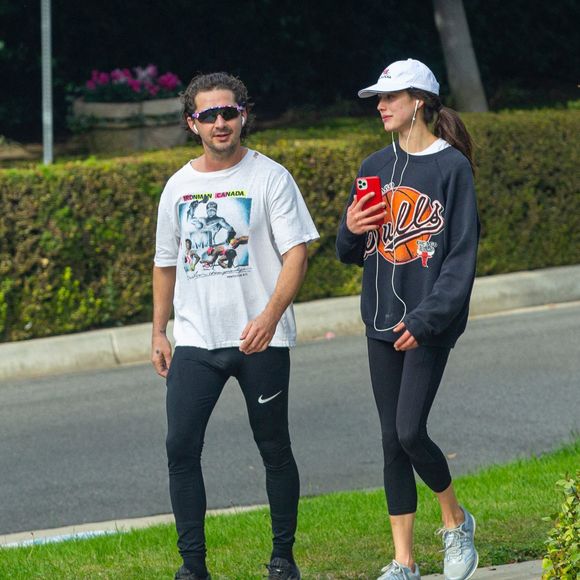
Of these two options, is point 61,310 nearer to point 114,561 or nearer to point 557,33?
point 114,561

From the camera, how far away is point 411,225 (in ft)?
16.2

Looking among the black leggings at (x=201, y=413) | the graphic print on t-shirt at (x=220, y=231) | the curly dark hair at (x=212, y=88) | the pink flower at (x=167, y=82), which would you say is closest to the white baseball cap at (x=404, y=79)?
the curly dark hair at (x=212, y=88)

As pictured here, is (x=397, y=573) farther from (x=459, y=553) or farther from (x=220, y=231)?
(x=220, y=231)

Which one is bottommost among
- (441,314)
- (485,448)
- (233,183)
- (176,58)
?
(485,448)

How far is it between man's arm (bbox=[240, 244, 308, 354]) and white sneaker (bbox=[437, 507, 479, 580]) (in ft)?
3.29

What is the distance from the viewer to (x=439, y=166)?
496 cm

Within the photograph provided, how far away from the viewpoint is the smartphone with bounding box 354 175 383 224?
4.95 metres

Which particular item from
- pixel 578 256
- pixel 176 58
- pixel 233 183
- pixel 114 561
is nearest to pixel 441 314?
pixel 233 183

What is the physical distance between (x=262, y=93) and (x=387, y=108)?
1570 cm

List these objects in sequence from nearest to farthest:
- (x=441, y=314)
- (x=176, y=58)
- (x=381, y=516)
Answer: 1. (x=441, y=314)
2. (x=381, y=516)
3. (x=176, y=58)

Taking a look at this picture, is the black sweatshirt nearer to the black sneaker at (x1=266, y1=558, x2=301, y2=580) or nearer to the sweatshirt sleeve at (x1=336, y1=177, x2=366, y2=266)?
the sweatshirt sleeve at (x1=336, y1=177, x2=366, y2=266)

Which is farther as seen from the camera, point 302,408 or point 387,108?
point 302,408

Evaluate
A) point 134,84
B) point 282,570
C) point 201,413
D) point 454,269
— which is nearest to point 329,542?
point 282,570

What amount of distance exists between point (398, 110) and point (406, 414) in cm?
112
